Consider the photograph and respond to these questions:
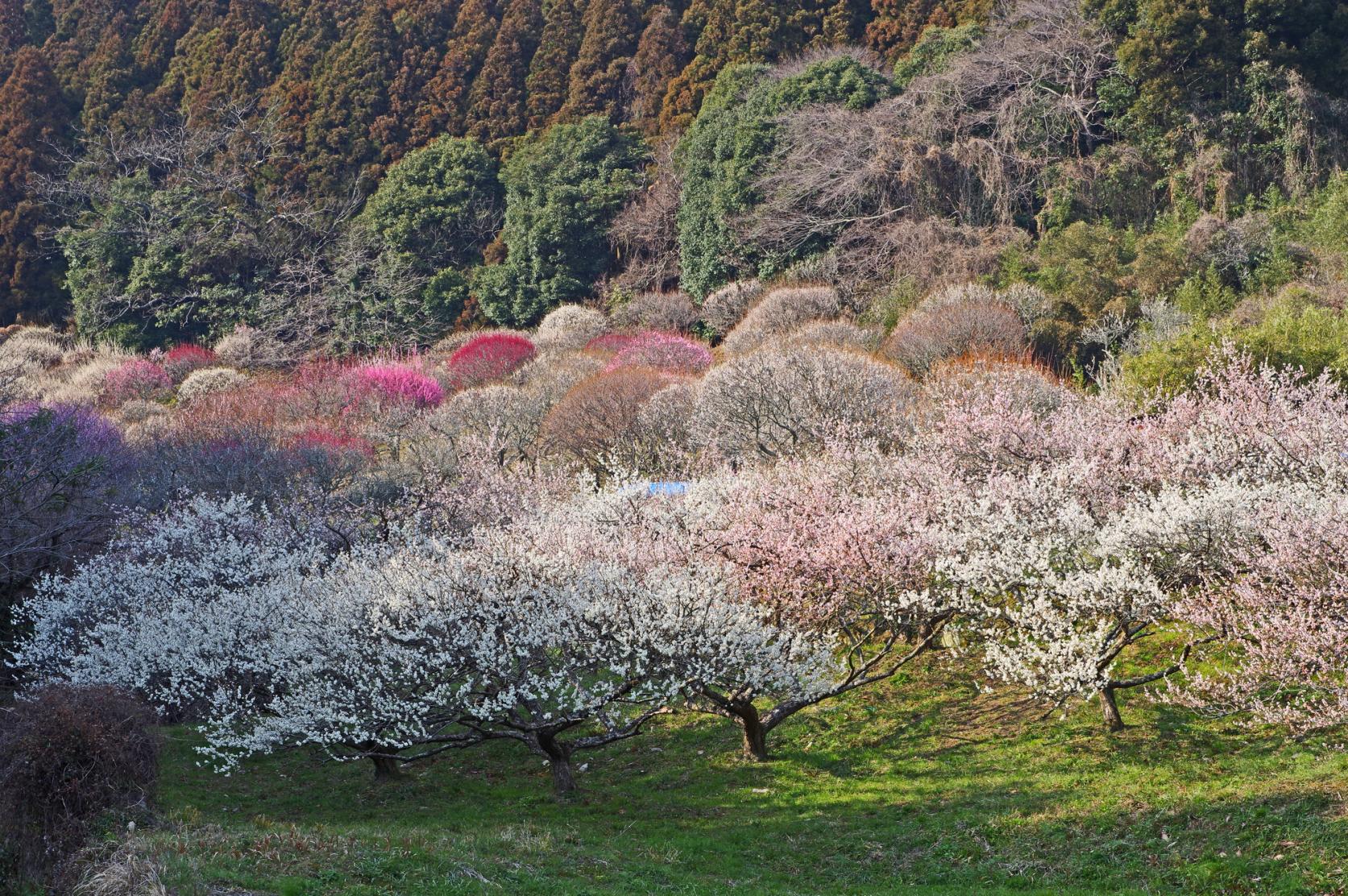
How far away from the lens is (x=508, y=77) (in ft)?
161

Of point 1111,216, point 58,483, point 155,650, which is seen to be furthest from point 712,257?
point 155,650

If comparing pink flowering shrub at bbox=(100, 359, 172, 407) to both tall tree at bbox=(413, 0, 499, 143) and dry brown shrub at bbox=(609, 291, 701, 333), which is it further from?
tall tree at bbox=(413, 0, 499, 143)

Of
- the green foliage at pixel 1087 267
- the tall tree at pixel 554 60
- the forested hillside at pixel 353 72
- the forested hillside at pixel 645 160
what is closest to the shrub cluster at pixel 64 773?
the forested hillside at pixel 645 160

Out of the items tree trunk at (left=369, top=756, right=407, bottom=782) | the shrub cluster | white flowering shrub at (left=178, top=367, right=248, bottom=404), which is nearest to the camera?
the shrub cluster

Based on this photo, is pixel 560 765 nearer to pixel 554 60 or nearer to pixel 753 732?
pixel 753 732

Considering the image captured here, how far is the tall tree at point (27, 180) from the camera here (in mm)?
44938

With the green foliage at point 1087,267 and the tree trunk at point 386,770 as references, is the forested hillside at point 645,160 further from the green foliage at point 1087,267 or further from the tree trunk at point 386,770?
the tree trunk at point 386,770

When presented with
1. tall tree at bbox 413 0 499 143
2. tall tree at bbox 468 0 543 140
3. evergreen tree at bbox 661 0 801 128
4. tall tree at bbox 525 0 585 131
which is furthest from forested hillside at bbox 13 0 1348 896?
tall tree at bbox 413 0 499 143

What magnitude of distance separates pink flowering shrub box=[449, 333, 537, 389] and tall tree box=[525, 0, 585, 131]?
19.2 metres

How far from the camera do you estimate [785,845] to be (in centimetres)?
1088

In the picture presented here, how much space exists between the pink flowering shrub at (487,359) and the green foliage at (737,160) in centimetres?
662

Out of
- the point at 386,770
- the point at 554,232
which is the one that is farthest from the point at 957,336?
the point at 554,232

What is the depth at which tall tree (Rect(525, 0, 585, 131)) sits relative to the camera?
4838 centimetres

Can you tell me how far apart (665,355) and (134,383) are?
1548 cm
